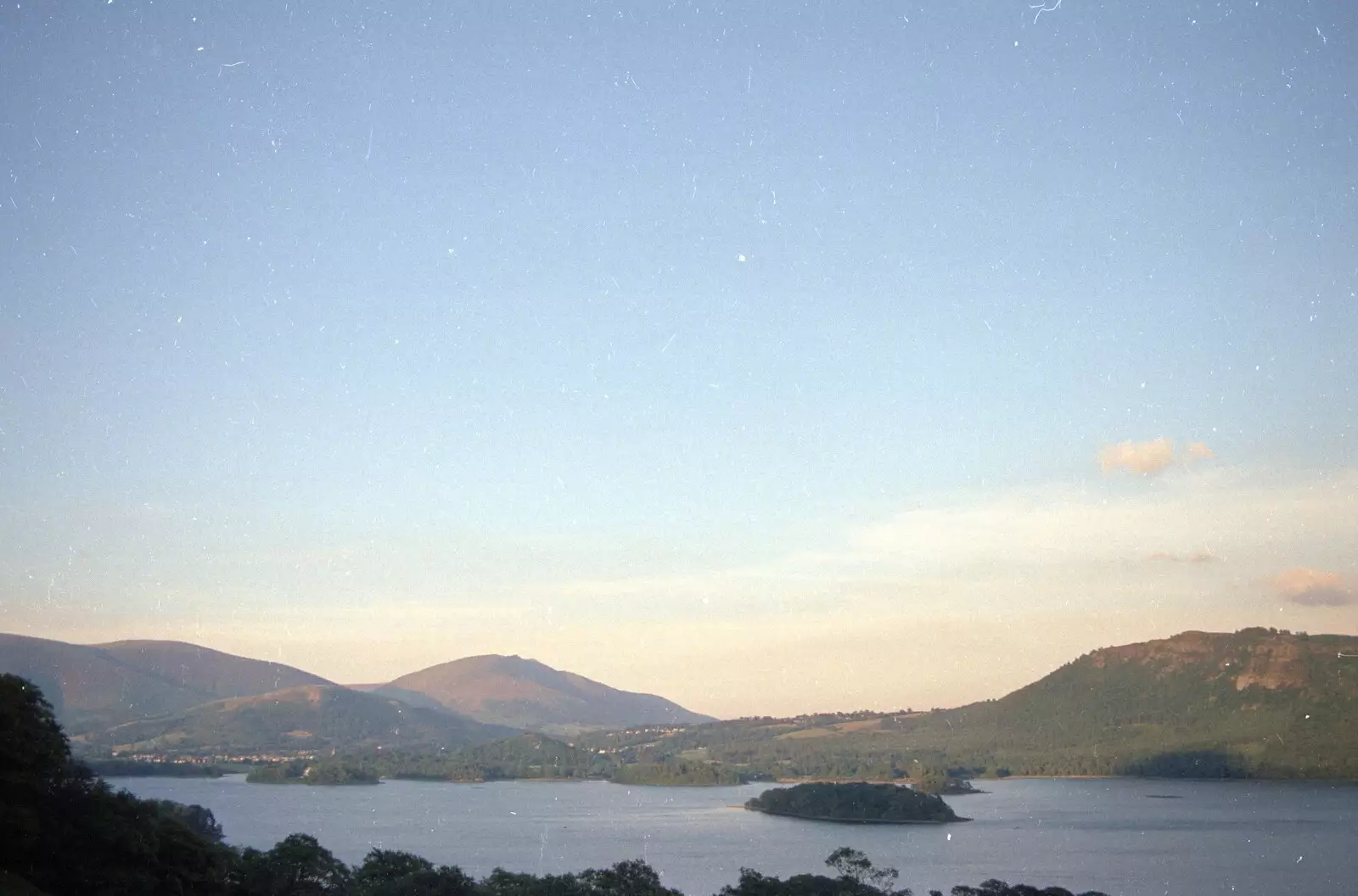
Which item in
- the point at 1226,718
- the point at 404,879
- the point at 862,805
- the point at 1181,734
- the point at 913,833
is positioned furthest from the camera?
the point at 1226,718

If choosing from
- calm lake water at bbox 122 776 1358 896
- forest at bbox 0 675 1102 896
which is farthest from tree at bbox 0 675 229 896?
calm lake water at bbox 122 776 1358 896

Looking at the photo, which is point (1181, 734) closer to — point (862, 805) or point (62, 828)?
point (862, 805)

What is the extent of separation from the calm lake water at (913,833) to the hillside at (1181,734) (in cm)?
883

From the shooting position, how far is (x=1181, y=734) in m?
171

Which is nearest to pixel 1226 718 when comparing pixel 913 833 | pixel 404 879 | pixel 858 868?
pixel 913 833

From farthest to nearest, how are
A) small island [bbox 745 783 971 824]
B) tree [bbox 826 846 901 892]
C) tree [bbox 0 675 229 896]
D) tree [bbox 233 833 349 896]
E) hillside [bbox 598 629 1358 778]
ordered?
hillside [bbox 598 629 1358 778] → small island [bbox 745 783 971 824] → tree [bbox 826 846 901 892] → tree [bbox 233 833 349 896] → tree [bbox 0 675 229 896]

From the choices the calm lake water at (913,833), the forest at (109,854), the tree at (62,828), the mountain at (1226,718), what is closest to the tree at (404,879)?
the forest at (109,854)

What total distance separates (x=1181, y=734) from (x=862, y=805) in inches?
3283

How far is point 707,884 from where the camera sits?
218ft

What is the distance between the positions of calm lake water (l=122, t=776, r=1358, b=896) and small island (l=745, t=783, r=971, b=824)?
3437 millimetres

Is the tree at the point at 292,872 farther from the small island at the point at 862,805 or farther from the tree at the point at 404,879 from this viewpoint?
the small island at the point at 862,805

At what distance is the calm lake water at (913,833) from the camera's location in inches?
2916

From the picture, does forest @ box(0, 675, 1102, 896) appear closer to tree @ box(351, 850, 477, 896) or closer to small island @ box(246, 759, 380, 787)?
tree @ box(351, 850, 477, 896)

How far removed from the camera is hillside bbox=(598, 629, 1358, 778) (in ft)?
501
